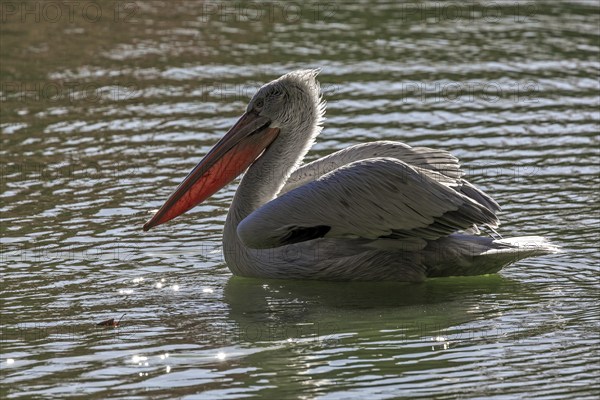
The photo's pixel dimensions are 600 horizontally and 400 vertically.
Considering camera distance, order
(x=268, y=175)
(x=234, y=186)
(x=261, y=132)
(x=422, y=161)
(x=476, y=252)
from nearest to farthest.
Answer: (x=476, y=252) < (x=422, y=161) < (x=268, y=175) < (x=261, y=132) < (x=234, y=186)

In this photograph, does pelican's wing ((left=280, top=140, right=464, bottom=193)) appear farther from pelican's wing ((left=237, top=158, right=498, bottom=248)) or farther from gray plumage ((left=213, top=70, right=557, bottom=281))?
pelican's wing ((left=237, top=158, right=498, bottom=248))

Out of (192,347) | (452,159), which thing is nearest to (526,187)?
(452,159)

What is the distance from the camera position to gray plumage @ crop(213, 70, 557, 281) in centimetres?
677

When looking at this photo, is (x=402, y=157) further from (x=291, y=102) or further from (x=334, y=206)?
(x=291, y=102)

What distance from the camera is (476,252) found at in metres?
6.92

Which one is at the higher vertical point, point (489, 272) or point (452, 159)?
point (452, 159)

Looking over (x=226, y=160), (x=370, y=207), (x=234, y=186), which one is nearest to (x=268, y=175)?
(x=226, y=160)

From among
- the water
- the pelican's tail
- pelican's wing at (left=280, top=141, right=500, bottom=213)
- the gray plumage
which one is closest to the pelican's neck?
the gray plumage

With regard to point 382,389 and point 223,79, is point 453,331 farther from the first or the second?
point 223,79

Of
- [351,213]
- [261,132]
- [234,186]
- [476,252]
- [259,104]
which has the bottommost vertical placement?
[234,186]

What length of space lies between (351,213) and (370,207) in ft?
0.35

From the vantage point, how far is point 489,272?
7.15 metres

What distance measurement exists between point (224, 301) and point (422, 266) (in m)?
1.13

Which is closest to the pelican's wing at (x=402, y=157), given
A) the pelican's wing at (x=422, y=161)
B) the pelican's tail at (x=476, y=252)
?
the pelican's wing at (x=422, y=161)
